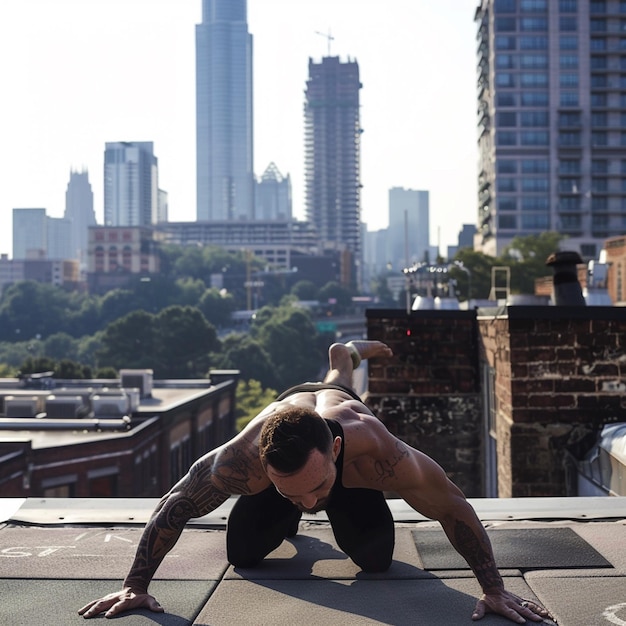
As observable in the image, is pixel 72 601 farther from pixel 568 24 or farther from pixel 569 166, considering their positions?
pixel 568 24

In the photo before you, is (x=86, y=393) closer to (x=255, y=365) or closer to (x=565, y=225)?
(x=255, y=365)

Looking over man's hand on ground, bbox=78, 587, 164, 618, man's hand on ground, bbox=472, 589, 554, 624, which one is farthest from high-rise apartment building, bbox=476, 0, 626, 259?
man's hand on ground, bbox=78, 587, 164, 618

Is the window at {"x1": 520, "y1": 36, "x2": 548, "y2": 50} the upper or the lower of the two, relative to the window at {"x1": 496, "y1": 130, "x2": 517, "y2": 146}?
upper

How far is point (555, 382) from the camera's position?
8.09 metres

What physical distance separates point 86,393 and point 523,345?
3671 cm

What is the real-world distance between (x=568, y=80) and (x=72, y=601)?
101 metres

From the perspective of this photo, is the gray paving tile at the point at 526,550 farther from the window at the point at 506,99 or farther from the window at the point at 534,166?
the window at the point at 506,99

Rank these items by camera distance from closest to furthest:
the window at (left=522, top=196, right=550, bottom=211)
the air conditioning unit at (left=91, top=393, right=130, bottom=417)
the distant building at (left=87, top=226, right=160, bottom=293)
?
the air conditioning unit at (left=91, top=393, right=130, bottom=417), the window at (left=522, top=196, right=550, bottom=211), the distant building at (left=87, top=226, right=160, bottom=293)

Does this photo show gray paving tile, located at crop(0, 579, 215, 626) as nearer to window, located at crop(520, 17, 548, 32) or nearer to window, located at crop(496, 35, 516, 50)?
window, located at crop(496, 35, 516, 50)

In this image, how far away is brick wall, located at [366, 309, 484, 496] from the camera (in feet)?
33.2

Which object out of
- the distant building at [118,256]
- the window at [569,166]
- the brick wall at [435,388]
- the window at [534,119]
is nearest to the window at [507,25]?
the window at [534,119]

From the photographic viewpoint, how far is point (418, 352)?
10227mm

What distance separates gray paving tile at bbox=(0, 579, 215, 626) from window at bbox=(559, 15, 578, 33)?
10076 centimetres

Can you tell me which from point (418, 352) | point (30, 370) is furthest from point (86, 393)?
point (418, 352)
